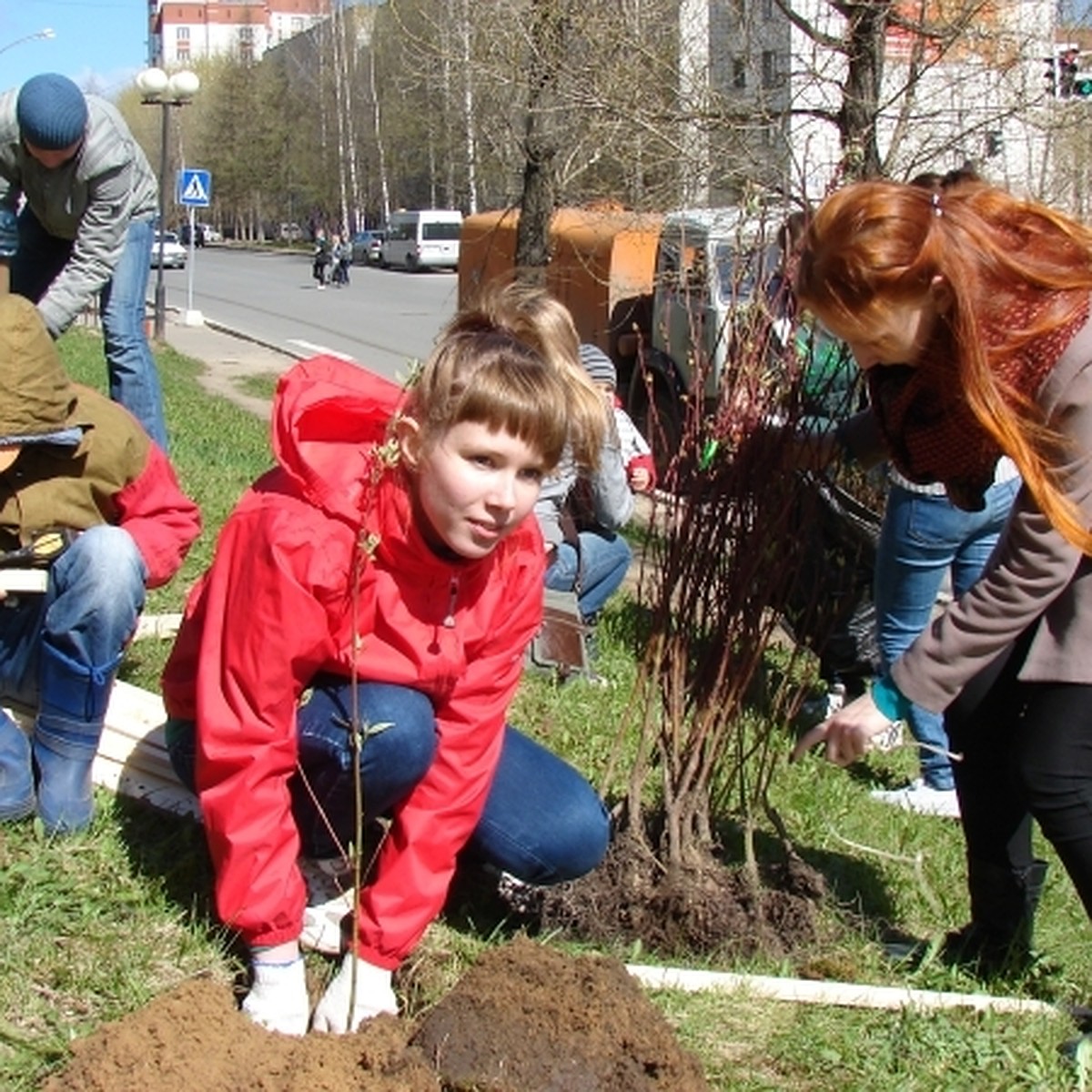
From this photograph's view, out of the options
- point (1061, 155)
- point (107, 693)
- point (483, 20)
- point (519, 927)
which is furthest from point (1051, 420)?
point (483, 20)

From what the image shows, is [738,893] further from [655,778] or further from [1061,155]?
[1061,155]

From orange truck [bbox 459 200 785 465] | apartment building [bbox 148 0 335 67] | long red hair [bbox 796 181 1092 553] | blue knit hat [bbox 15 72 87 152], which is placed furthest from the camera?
apartment building [bbox 148 0 335 67]

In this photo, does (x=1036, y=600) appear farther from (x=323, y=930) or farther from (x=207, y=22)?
(x=207, y=22)

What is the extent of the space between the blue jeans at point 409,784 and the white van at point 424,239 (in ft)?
133

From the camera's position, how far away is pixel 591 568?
4.67 metres

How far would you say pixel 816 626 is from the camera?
306 cm

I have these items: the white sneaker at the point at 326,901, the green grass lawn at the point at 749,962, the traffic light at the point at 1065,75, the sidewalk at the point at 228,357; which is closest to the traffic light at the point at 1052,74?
the traffic light at the point at 1065,75

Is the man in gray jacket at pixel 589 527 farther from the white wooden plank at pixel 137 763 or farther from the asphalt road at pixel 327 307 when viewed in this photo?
the asphalt road at pixel 327 307

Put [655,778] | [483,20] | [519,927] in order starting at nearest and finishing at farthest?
[519,927] < [655,778] < [483,20]

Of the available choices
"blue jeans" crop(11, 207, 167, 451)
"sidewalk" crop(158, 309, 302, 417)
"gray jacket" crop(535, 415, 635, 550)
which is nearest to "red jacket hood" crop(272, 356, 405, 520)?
"gray jacket" crop(535, 415, 635, 550)

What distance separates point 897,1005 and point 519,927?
68cm

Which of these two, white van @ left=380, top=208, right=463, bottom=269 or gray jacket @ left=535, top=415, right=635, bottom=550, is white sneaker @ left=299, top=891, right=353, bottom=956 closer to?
gray jacket @ left=535, top=415, right=635, bottom=550

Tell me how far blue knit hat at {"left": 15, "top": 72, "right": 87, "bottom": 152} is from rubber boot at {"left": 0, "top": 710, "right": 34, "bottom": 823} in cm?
273

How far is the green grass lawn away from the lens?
2311mm
